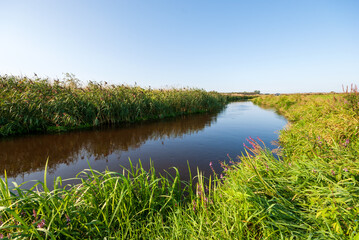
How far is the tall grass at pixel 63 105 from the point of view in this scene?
7461mm

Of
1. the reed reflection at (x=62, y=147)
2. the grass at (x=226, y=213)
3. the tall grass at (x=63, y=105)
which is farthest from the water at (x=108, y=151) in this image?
the grass at (x=226, y=213)

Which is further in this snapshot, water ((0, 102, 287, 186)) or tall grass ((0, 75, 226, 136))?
tall grass ((0, 75, 226, 136))

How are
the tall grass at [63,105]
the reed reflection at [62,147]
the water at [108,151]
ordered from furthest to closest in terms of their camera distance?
the tall grass at [63,105] < the reed reflection at [62,147] < the water at [108,151]

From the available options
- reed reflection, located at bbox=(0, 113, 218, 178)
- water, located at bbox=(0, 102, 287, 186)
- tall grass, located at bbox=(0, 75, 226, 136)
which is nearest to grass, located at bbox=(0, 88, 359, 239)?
water, located at bbox=(0, 102, 287, 186)

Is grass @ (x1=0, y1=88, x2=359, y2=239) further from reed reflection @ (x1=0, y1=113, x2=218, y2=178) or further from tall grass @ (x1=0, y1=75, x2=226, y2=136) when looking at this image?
tall grass @ (x1=0, y1=75, x2=226, y2=136)

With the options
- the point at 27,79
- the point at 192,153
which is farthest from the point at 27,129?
the point at 192,153

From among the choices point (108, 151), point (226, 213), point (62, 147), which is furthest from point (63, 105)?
point (226, 213)

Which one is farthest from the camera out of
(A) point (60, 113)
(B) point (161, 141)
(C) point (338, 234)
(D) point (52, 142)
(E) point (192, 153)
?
(A) point (60, 113)

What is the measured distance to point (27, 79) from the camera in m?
9.23

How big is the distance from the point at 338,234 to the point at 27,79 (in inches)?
558

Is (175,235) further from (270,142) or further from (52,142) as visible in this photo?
(52,142)

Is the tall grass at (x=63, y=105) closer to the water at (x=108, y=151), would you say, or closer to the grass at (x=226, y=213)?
the water at (x=108, y=151)

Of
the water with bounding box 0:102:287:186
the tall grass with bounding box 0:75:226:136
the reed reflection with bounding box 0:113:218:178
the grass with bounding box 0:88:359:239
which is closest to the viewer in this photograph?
the grass with bounding box 0:88:359:239

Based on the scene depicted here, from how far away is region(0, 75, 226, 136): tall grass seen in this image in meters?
7.46
